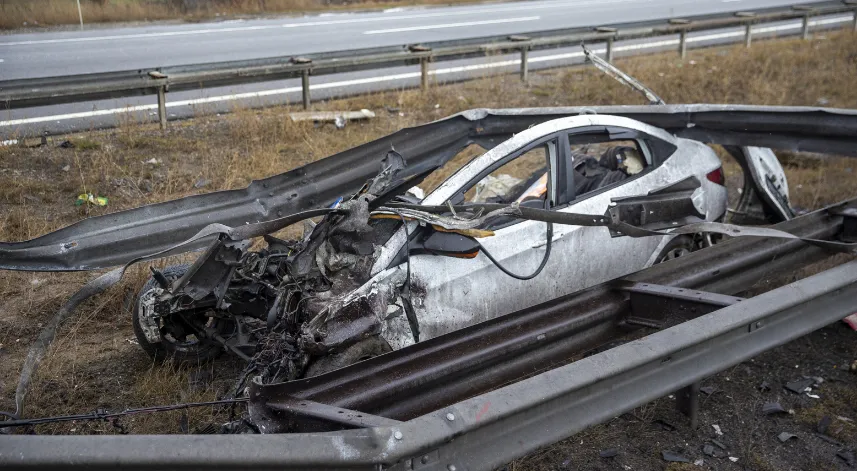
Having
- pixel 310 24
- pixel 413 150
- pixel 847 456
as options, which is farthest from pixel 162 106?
pixel 310 24

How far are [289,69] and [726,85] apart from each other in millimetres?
7297

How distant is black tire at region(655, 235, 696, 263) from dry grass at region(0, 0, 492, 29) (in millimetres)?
13440

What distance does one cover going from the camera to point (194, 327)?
5.99m

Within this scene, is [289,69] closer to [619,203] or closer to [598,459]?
[619,203]

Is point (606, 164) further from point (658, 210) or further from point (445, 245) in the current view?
point (445, 245)

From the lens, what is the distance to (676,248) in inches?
277

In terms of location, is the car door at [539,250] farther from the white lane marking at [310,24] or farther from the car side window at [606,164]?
the white lane marking at [310,24]

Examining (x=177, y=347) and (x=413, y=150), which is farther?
(x=413, y=150)

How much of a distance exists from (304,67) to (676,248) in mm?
6469

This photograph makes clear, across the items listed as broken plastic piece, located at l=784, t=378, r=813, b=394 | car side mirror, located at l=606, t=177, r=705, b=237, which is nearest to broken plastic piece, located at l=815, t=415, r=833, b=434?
broken plastic piece, located at l=784, t=378, r=813, b=394

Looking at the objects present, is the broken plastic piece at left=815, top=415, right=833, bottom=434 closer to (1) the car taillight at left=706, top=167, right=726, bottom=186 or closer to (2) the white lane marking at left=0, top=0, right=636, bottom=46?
(1) the car taillight at left=706, top=167, right=726, bottom=186

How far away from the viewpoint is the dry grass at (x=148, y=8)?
54.4 ft

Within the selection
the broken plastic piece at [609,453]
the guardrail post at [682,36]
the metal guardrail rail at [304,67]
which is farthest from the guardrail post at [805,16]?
the broken plastic piece at [609,453]

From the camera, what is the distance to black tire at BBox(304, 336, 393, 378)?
491 cm
